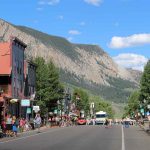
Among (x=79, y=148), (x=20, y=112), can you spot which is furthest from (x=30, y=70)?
(x=79, y=148)

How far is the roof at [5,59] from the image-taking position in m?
74.9

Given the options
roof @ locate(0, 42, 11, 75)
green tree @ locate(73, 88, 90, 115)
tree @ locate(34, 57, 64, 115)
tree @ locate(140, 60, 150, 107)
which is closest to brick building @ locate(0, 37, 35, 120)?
roof @ locate(0, 42, 11, 75)

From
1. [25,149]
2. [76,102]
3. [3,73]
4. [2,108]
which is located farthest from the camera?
[76,102]

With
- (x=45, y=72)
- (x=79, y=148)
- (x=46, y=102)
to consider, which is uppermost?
(x=45, y=72)

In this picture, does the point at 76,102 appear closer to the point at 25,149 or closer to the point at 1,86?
the point at 1,86

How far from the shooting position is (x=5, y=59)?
77.1m

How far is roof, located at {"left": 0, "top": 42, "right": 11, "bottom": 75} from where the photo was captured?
7486 cm

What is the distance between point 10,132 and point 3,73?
3111 centimetres

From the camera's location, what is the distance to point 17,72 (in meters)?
79.2

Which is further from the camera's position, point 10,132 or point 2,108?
point 2,108

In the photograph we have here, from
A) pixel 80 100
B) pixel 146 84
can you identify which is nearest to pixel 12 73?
pixel 146 84

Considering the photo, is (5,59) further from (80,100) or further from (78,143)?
(80,100)

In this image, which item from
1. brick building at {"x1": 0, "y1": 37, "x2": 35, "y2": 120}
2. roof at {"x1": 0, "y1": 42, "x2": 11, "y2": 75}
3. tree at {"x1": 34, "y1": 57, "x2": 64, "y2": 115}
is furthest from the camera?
tree at {"x1": 34, "y1": 57, "x2": 64, "y2": 115}

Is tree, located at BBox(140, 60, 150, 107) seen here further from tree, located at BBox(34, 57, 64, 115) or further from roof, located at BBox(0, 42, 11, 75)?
roof, located at BBox(0, 42, 11, 75)
